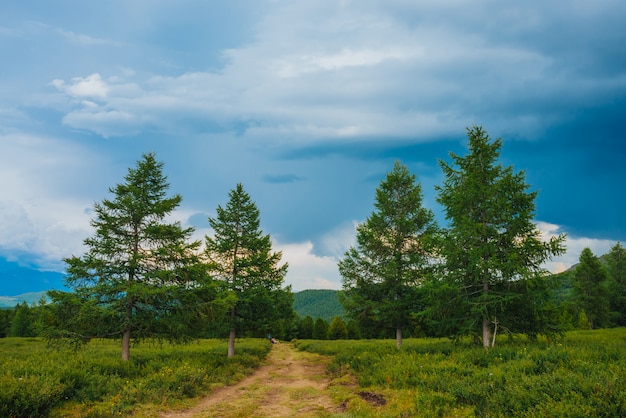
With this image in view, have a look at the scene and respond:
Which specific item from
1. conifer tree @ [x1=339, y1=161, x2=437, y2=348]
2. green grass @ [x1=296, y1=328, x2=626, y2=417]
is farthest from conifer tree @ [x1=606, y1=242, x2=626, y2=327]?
green grass @ [x1=296, y1=328, x2=626, y2=417]

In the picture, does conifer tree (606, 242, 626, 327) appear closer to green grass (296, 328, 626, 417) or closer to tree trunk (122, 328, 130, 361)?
green grass (296, 328, 626, 417)

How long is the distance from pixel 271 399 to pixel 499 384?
7.73 m

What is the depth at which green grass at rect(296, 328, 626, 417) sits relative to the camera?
293 inches

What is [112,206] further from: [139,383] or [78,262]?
[139,383]

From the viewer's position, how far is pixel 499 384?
9.88 m

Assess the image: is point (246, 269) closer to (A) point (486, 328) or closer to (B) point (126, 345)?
(B) point (126, 345)

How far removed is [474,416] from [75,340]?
55.8 ft

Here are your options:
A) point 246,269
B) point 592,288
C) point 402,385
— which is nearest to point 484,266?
point 402,385

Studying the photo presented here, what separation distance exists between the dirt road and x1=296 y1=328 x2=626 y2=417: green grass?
1095 millimetres

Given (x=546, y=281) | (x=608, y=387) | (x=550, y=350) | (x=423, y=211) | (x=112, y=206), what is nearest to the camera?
(x=608, y=387)

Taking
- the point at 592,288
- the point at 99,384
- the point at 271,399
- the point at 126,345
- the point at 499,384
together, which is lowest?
the point at 271,399

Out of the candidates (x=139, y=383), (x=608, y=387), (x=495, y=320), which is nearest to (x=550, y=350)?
(x=495, y=320)

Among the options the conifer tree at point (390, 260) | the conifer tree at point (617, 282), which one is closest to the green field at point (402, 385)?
the conifer tree at point (390, 260)

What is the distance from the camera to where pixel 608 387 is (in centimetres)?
754
